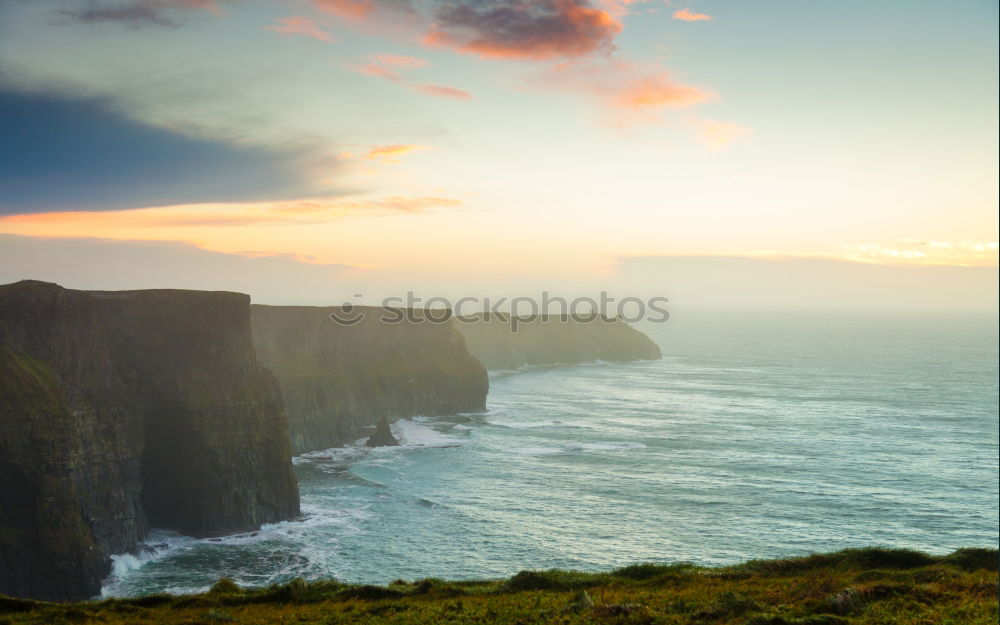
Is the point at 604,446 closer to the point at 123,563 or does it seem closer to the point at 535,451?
the point at 535,451

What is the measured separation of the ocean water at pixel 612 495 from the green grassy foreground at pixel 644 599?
53.4 feet

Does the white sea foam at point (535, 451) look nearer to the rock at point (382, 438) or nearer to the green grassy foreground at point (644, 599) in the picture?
the rock at point (382, 438)

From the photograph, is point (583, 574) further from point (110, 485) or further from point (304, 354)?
point (304, 354)

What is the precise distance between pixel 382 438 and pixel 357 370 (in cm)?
1537

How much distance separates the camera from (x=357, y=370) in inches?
4245

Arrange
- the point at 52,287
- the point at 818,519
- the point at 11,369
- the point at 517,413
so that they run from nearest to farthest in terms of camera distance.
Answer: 1. the point at 11,369
2. the point at 52,287
3. the point at 818,519
4. the point at 517,413

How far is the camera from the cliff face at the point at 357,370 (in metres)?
92.3

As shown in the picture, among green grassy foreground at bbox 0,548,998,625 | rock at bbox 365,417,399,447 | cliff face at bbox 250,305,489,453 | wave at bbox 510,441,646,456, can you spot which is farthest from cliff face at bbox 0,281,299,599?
wave at bbox 510,441,646,456

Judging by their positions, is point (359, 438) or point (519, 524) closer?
point (519, 524)

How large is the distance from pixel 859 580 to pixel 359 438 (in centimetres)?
7850

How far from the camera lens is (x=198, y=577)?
161 feet

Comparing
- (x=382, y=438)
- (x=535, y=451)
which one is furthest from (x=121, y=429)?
(x=535, y=451)

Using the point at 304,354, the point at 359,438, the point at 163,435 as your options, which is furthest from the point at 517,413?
the point at 163,435

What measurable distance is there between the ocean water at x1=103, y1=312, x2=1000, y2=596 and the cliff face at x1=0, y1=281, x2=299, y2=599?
3010 millimetres
